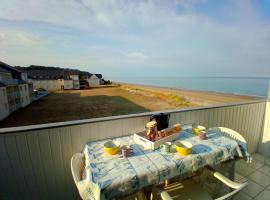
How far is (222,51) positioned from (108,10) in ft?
26.4

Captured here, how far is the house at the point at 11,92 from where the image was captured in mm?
10109

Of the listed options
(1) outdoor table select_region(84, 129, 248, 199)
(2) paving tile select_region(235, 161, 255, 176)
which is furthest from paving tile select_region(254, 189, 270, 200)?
(1) outdoor table select_region(84, 129, 248, 199)

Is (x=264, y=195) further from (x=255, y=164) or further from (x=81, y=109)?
(x=81, y=109)

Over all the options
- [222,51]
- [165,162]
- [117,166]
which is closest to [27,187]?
[117,166]

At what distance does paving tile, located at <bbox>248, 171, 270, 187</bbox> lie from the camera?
5.98 ft

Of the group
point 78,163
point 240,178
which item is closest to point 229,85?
point 240,178

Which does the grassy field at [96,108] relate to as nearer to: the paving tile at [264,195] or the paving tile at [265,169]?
the paving tile at [265,169]

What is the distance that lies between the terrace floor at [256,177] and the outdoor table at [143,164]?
0.92 metres

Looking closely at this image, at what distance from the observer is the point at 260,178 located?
1.91 metres

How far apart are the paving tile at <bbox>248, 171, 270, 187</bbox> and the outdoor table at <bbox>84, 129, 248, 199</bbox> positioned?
117 cm

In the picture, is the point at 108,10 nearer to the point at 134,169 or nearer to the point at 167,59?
the point at 134,169

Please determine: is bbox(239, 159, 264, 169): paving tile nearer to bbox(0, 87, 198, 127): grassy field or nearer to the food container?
the food container

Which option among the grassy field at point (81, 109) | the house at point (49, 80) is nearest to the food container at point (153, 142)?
the grassy field at point (81, 109)

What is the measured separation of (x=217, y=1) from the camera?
2.69 m
